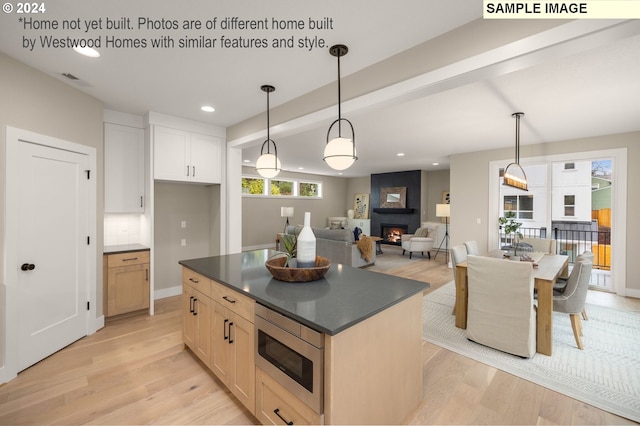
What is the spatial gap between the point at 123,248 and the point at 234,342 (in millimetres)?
2583

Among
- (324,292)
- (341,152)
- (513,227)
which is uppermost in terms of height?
(341,152)

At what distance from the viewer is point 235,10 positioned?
177 centimetres

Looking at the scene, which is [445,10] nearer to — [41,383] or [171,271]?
[41,383]

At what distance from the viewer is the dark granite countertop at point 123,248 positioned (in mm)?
3322

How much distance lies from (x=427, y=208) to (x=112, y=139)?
8.99 metres

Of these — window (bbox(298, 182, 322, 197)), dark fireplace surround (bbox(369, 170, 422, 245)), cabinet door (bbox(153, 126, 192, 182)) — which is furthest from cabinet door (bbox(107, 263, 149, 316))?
dark fireplace surround (bbox(369, 170, 422, 245))

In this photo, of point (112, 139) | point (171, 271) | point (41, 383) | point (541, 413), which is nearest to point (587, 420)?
point (541, 413)

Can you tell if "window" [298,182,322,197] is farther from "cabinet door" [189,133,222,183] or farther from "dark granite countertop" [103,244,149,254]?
"dark granite countertop" [103,244,149,254]

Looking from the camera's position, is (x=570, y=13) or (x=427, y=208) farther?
(x=427, y=208)

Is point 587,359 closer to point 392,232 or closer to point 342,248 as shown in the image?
point 342,248

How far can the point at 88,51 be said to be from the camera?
2197 millimetres

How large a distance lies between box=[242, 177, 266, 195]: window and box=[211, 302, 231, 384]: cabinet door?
688 cm

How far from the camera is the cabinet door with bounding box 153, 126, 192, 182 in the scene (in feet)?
11.7

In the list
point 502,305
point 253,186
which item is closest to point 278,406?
point 502,305
